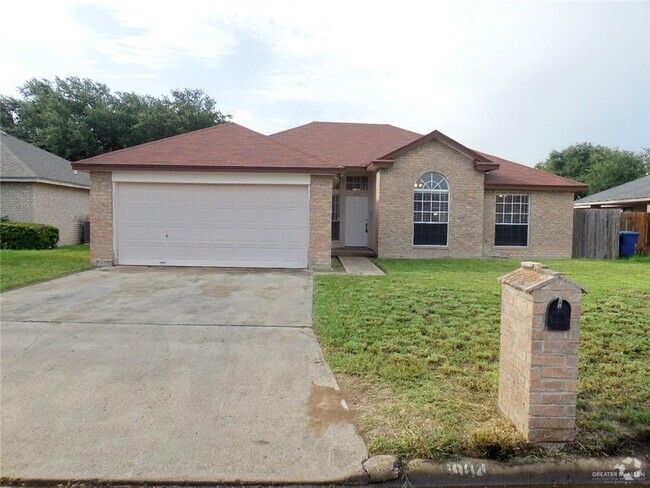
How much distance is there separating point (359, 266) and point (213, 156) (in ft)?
17.0

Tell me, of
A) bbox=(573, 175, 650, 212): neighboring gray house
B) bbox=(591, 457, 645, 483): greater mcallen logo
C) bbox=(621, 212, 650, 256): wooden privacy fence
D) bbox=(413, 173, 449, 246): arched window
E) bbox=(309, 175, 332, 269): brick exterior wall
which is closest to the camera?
bbox=(591, 457, 645, 483): greater mcallen logo

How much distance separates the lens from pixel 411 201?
1533 cm

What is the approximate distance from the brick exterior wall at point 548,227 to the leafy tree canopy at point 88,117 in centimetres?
2658

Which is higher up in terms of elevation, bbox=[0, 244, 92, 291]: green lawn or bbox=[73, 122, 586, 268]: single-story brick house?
bbox=[73, 122, 586, 268]: single-story brick house

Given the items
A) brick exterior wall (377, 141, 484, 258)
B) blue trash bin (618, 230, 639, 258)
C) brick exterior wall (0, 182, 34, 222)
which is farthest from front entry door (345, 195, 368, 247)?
brick exterior wall (0, 182, 34, 222)

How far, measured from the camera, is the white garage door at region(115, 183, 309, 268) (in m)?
12.3

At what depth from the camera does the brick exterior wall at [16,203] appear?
1759cm

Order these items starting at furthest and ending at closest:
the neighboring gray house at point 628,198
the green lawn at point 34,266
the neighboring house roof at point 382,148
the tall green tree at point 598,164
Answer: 1. the tall green tree at point 598,164
2. the neighboring gray house at point 628,198
3. the neighboring house roof at point 382,148
4. the green lawn at point 34,266

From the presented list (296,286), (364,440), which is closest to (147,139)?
(296,286)

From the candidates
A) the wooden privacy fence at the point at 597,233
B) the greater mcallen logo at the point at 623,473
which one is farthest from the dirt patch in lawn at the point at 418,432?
the wooden privacy fence at the point at 597,233

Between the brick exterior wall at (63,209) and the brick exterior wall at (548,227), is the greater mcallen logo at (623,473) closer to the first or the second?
the brick exterior wall at (548,227)

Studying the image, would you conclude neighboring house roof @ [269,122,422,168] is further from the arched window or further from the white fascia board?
the white fascia board

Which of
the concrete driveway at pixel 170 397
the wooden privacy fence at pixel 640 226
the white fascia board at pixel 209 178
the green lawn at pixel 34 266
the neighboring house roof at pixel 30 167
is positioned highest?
the neighboring house roof at pixel 30 167

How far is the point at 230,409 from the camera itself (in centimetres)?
376
